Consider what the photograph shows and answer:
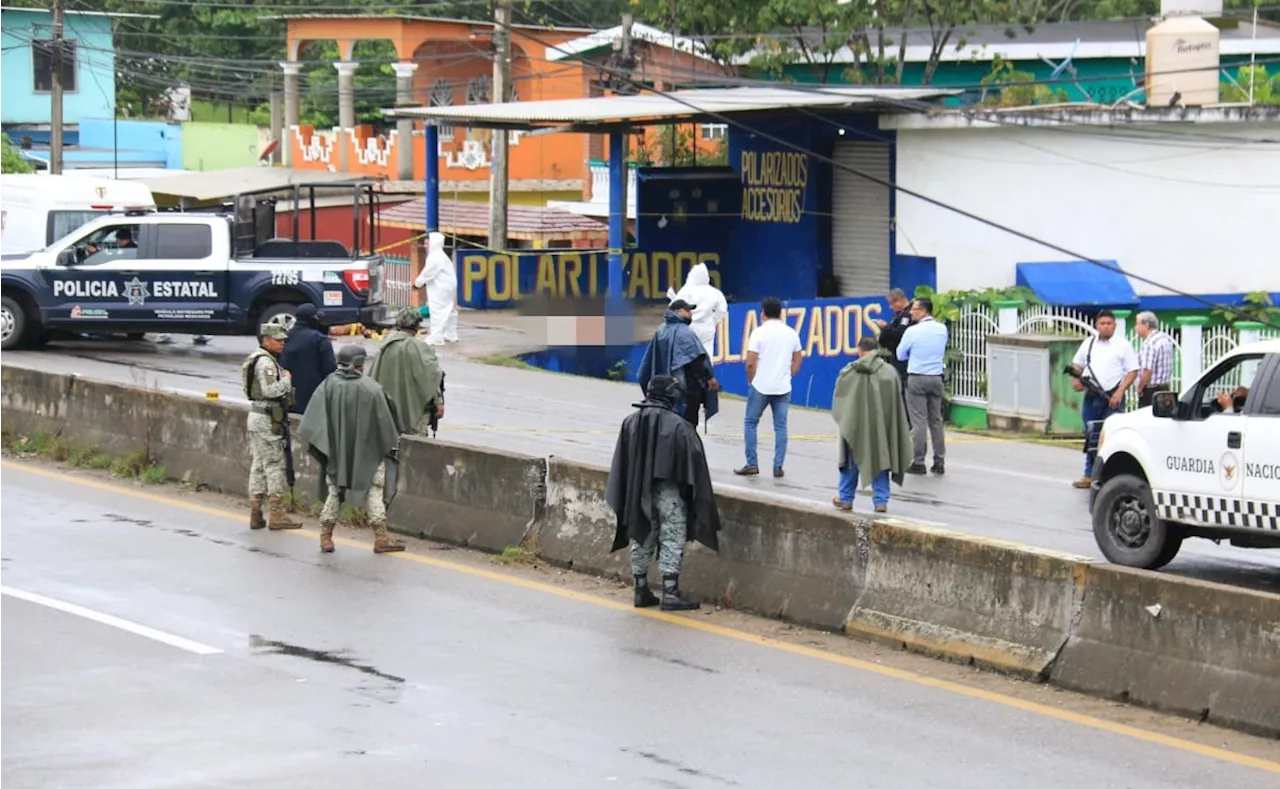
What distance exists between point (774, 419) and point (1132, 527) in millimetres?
4877

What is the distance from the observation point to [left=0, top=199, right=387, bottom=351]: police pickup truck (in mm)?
25938

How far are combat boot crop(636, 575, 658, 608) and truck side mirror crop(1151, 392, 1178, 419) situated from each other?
368 centimetres

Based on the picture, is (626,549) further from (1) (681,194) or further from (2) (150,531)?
(1) (681,194)

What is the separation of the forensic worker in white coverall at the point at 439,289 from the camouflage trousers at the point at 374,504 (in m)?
13.5

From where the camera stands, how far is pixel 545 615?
11922 mm

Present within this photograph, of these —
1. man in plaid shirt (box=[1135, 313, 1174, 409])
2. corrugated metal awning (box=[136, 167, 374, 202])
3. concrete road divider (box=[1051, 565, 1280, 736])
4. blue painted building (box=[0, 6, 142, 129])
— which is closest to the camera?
concrete road divider (box=[1051, 565, 1280, 736])

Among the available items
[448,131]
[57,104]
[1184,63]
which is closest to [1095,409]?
[1184,63]

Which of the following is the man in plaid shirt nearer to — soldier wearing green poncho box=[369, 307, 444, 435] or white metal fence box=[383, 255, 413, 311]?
soldier wearing green poncho box=[369, 307, 444, 435]

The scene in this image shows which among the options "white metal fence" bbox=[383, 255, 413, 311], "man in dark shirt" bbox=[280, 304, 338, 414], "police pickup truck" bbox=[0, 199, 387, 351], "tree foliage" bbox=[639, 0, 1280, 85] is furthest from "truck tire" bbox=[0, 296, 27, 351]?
"tree foliage" bbox=[639, 0, 1280, 85]

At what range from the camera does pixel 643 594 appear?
1215 centimetres

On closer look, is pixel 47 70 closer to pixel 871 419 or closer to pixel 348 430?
pixel 348 430

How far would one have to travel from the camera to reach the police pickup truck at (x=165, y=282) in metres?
25.9

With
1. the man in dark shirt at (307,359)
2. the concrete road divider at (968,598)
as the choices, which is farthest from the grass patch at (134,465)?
the concrete road divider at (968,598)

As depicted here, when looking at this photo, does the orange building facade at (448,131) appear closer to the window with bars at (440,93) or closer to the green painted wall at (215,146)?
the window with bars at (440,93)
